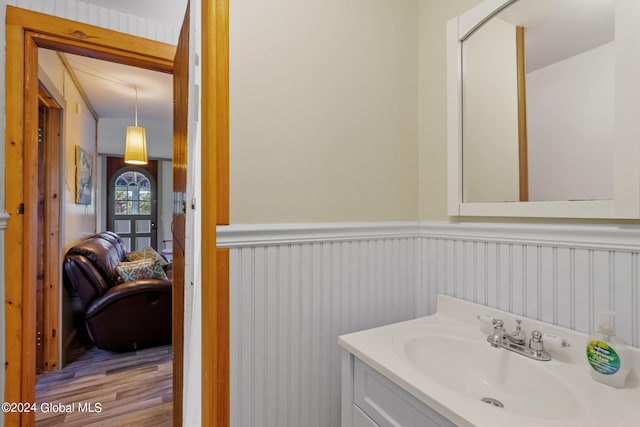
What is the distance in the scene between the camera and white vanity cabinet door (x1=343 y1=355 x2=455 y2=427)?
2.32 feet

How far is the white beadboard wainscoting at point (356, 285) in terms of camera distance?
2.77ft

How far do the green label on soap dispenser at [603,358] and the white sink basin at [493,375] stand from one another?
0.09 metres

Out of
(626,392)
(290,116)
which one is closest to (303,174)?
(290,116)

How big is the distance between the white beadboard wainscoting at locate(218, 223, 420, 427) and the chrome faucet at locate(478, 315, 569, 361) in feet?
1.30

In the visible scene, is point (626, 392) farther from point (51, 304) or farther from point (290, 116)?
point (51, 304)

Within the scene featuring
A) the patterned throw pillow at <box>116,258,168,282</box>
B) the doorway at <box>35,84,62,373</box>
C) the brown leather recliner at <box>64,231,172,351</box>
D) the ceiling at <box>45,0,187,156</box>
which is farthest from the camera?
the patterned throw pillow at <box>116,258,168,282</box>

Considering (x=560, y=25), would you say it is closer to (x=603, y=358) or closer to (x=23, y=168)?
(x=603, y=358)

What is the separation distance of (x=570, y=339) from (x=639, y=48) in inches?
28.9

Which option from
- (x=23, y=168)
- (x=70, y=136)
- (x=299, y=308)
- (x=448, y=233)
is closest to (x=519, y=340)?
(x=448, y=233)

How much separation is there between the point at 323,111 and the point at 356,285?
0.65m

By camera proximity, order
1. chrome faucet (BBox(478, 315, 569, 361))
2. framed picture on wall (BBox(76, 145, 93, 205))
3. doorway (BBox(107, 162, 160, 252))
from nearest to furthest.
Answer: chrome faucet (BBox(478, 315, 569, 361)), framed picture on wall (BBox(76, 145, 93, 205)), doorway (BBox(107, 162, 160, 252))

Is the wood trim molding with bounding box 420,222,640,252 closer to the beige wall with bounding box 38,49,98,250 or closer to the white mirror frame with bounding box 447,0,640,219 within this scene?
the white mirror frame with bounding box 447,0,640,219

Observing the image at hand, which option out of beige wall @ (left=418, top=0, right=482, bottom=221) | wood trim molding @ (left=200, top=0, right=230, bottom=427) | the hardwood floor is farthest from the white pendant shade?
beige wall @ (left=418, top=0, right=482, bottom=221)

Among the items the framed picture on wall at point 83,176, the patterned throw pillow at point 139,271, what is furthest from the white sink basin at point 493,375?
the framed picture on wall at point 83,176
